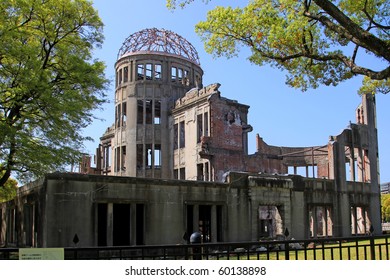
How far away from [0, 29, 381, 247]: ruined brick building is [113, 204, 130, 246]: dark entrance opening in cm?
5

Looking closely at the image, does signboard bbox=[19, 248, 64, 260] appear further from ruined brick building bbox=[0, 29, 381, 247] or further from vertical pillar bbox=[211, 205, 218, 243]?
vertical pillar bbox=[211, 205, 218, 243]

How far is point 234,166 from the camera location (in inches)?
1427

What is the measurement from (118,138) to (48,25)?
2462 cm

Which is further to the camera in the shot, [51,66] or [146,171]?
[146,171]

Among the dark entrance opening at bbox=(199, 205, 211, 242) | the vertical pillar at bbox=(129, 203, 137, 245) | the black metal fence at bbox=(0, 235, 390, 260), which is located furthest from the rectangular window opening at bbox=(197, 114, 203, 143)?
the black metal fence at bbox=(0, 235, 390, 260)

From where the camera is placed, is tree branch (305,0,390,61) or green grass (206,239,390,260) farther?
tree branch (305,0,390,61)

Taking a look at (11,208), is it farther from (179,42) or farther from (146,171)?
(179,42)

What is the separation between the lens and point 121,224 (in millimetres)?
21812

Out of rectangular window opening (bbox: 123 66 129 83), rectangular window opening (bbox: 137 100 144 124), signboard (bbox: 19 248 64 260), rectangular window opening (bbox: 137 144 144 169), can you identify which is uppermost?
rectangular window opening (bbox: 123 66 129 83)

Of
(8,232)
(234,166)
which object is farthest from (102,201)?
(234,166)

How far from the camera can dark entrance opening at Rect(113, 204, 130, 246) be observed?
21625 millimetres

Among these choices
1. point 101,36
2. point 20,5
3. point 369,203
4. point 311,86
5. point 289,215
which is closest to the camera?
point 311,86

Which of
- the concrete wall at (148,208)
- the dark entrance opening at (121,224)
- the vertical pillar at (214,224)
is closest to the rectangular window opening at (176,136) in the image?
the concrete wall at (148,208)

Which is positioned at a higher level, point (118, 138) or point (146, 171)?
point (118, 138)
